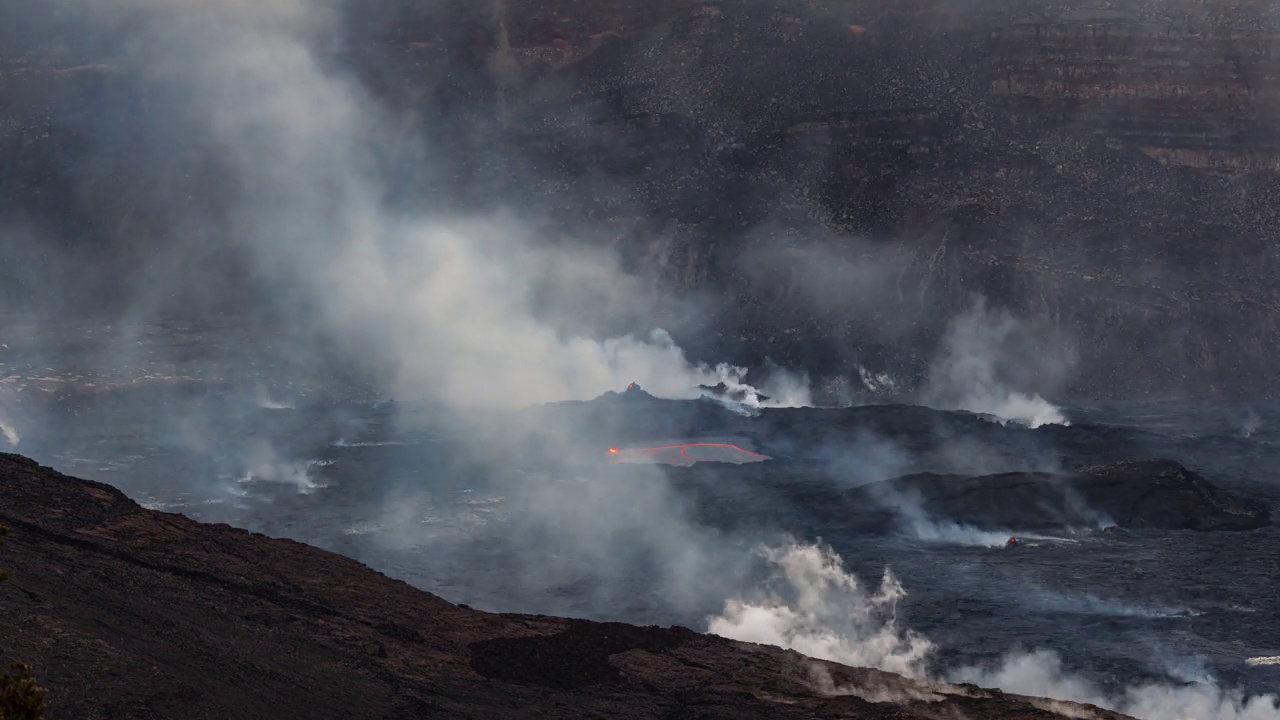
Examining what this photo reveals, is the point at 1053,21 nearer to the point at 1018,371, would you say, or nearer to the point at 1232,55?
the point at 1232,55

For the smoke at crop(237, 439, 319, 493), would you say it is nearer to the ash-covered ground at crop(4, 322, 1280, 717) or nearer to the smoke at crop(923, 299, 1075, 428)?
the ash-covered ground at crop(4, 322, 1280, 717)

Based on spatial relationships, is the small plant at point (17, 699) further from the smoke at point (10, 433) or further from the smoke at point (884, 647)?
the smoke at point (10, 433)

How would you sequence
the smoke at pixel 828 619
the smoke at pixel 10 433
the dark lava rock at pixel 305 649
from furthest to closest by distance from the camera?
the smoke at pixel 10 433 < the smoke at pixel 828 619 < the dark lava rock at pixel 305 649

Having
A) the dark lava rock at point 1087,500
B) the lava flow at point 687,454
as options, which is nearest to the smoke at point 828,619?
the dark lava rock at point 1087,500

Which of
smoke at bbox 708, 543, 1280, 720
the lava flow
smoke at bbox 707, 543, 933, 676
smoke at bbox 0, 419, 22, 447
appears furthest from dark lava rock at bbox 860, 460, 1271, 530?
smoke at bbox 0, 419, 22, 447

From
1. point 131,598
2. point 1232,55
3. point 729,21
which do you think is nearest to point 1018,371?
point 1232,55

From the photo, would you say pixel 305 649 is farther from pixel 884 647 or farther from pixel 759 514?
pixel 759 514

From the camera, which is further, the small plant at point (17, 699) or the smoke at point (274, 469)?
the smoke at point (274, 469)
